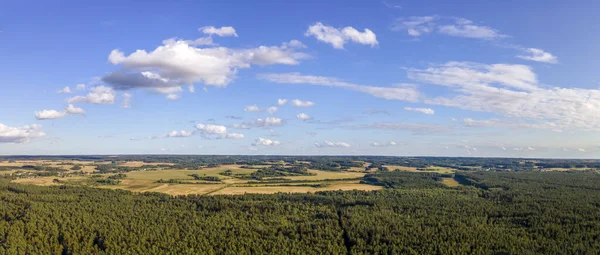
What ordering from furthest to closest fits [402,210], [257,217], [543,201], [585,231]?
[543,201] → [402,210] → [257,217] → [585,231]

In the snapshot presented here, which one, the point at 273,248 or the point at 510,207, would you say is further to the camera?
the point at 510,207

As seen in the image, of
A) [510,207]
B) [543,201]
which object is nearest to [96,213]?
[510,207]

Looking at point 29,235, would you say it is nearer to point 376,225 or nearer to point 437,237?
point 376,225

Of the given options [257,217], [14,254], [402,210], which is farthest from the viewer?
[402,210]
